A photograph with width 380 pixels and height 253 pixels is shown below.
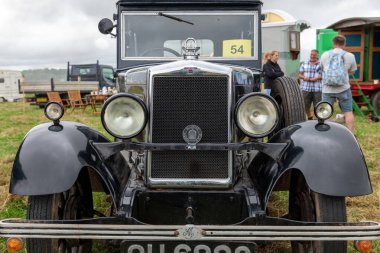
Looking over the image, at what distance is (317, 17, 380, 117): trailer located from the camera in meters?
12.4

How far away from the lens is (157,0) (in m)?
4.04

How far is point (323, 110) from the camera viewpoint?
2904 mm

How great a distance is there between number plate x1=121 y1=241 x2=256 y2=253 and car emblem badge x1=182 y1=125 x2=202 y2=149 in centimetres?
61

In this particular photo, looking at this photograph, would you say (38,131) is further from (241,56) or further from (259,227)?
(241,56)

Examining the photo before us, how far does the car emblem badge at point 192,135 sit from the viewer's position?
2.80 meters

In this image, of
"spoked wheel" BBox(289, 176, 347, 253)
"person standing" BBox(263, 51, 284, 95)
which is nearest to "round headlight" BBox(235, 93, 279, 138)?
"spoked wheel" BBox(289, 176, 347, 253)

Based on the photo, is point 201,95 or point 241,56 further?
point 241,56

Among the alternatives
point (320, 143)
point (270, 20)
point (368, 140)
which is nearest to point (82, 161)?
point (320, 143)

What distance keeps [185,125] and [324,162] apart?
0.89m

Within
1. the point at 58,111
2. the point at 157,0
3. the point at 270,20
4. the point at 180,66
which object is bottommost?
the point at 58,111

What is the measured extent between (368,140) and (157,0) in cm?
559

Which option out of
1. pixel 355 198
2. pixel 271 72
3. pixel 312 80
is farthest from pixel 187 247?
pixel 312 80

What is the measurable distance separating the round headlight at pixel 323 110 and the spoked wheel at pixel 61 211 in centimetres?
168

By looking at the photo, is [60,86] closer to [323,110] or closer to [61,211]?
[61,211]
